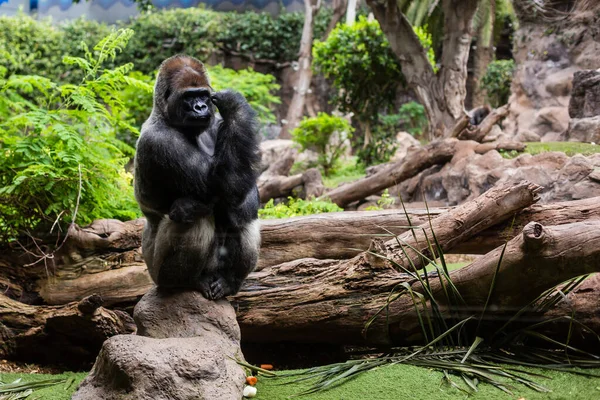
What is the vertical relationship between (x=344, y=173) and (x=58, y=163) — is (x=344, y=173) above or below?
below

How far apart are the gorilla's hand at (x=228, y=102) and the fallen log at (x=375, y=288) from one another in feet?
4.42

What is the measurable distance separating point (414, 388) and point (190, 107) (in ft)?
6.56

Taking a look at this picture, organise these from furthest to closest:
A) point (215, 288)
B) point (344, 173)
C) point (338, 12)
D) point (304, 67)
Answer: point (338, 12)
point (304, 67)
point (344, 173)
point (215, 288)

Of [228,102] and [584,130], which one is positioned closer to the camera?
[228,102]

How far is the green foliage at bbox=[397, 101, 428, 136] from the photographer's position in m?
14.4

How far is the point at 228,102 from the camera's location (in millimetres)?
Result: 3344

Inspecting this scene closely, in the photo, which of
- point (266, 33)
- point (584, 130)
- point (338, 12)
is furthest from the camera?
point (266, 33)

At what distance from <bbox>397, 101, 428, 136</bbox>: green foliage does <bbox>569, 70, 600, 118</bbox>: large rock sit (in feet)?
20.7

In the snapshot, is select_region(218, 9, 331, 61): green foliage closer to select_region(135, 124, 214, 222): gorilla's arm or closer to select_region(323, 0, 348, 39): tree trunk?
select_region(323, 0, 348, 39): tree trunk

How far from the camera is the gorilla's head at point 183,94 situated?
131 inches

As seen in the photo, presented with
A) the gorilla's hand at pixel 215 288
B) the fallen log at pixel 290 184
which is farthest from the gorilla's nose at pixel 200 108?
the fallen log at pixel 290 184

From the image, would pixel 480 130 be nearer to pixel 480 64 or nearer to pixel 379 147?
pixel 379 147

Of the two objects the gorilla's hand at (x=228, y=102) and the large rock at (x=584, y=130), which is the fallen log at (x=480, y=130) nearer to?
the large rock at (x=584, y=130)

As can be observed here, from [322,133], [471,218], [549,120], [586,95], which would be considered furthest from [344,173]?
[471,218]
